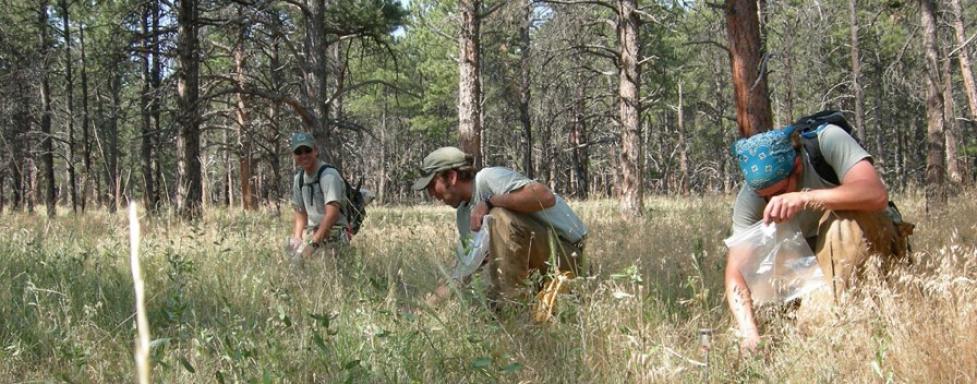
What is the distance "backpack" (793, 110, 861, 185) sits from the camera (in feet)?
9.42

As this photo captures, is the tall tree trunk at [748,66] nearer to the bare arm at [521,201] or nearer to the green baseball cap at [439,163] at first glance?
the bare arm at [521,201]

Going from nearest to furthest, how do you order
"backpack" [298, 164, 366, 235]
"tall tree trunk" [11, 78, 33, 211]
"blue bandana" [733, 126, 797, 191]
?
"blue bandana" [733, 126, 797, 191]
"backpack" [298, 164, 366, 235]
"tall tree trunk" [11, 78, 33, 211]

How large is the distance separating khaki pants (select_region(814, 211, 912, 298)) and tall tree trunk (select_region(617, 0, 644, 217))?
22.3 feet

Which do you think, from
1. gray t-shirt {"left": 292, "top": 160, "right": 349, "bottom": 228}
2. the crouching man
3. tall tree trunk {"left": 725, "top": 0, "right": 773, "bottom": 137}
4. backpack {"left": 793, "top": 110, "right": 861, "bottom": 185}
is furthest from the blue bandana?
tall tree trunk {"left": 725, "top": 0, "right": 773, "bottom": 137}

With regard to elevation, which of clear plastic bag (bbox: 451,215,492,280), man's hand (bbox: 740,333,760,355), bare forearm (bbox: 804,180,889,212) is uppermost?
bare forearm (bbox: 804,180,889,212)

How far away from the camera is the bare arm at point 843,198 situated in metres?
2.57

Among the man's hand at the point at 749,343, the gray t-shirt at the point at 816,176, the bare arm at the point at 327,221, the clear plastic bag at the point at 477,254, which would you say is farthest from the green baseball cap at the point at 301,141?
the man's hand at the point at 749,343

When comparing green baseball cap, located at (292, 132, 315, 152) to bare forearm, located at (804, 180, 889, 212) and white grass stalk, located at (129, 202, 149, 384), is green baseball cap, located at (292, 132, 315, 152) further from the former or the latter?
white grass stalk, located at (129, 202, 149, 384)

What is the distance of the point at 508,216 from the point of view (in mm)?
3342

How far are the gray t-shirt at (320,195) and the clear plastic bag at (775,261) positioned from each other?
2.85m

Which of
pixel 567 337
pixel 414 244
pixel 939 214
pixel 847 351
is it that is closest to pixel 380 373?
pixel 567 337

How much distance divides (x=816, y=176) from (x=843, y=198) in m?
0.29

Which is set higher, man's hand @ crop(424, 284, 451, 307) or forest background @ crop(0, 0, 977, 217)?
forest background @ crop(0, 0, 977, 217)

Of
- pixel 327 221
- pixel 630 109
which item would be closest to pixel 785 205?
pixel 327 221
